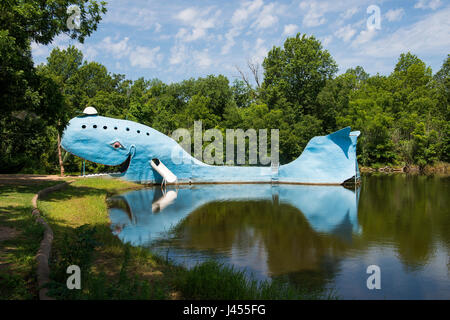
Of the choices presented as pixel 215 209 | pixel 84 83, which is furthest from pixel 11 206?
pixel 84 83

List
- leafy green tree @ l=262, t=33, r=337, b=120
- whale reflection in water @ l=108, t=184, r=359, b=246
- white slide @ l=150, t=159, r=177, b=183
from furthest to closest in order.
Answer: leafy green tree @ l=262, t=33, r=337, b=120 → white slide @ l=150, t=159, r=177, b=183 → whale reflection in water @ l=108, t=184, r=359, b=246

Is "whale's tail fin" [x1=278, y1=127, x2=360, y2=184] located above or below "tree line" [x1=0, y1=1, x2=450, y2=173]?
below

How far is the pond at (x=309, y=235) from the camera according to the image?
7.08 metres

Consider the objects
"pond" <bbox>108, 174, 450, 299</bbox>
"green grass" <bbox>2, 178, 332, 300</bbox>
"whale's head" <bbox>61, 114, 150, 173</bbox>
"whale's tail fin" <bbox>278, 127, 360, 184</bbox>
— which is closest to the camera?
"green grass" <bbox>2, 178, 332, 300</bbox>

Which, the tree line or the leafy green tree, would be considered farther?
the leafy green tree

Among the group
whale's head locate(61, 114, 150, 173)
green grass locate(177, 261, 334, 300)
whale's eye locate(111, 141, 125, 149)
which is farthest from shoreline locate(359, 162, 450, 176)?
green grass locate(177, 261, 334, 300)

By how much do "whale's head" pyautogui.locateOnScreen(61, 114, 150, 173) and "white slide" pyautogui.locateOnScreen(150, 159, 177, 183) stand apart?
1511 millimetres

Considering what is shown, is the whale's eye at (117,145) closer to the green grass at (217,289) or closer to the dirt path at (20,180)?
the dirt path at (20,180)

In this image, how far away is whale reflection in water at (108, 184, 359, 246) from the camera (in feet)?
36.2

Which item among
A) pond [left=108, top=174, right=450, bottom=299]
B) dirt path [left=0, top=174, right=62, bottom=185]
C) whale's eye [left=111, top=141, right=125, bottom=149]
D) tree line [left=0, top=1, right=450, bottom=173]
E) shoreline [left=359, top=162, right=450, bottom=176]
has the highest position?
tree line [left=0, top=1, right=450, bottom=173]

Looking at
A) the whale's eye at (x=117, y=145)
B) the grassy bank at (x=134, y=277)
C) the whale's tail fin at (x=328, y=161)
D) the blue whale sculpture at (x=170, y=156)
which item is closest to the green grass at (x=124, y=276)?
the grassy bank at (x=134, y=277)

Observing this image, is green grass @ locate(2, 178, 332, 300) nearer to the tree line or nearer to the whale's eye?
the whale's eye

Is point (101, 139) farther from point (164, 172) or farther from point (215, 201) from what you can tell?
point (215, 201)
